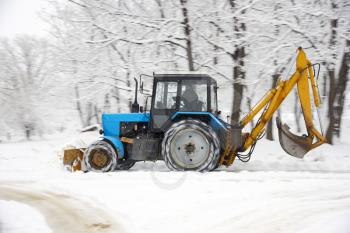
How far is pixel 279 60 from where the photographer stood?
11516mm

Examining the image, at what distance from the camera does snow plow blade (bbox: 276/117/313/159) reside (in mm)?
8172

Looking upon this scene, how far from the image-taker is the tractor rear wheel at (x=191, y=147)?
7.81 m

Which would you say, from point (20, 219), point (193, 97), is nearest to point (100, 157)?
point (193, 97)

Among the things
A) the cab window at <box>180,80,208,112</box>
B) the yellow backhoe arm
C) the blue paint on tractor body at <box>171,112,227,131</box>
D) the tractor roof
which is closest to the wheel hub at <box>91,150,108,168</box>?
the blue paint on tractor body at <box>171,112,227,131</box>

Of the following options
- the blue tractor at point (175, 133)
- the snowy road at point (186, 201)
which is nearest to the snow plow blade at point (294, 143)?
the blue tractor at point (175, 133)

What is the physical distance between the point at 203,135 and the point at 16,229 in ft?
14.7

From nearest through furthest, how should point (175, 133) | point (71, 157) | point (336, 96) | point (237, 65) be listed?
1. point (175, 133)
2. point (71, 157)
3. point (237, 65)
4. point (336, 96)

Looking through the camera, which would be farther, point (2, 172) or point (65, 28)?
point (65, 28)

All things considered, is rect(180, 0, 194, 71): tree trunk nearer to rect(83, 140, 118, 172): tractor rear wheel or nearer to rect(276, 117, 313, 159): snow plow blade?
rect(276, 117, 313, 159): snow plow blade

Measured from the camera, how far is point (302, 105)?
812 centimetres

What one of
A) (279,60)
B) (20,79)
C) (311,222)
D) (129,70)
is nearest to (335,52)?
(279,60)

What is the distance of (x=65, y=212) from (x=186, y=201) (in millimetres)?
1621

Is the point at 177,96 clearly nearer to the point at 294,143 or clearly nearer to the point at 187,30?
the point at 294,143

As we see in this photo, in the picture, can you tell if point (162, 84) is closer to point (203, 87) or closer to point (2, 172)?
point (203, 87)
